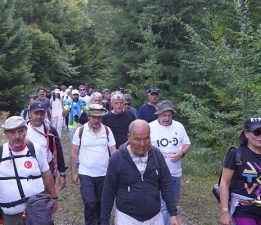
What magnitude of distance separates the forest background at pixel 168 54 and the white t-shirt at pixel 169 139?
2517 millimetres

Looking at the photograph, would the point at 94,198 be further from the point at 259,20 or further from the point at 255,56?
the point at 259,20

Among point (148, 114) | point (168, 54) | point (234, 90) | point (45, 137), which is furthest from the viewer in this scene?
point (168, 54)

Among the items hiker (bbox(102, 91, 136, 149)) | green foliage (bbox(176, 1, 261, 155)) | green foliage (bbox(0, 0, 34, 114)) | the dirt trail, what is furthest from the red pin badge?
green foliage (bbox(0, 0, 34, 114))

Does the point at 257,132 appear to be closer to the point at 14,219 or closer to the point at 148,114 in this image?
the point at 14,219

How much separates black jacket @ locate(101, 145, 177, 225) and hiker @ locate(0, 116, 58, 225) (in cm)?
64

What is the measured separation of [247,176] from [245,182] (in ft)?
0.24

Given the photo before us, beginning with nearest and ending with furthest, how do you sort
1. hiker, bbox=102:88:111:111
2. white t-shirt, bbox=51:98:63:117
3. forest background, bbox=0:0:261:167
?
1. forest background, bbox=0:0:261:167
2. hiker, bbox=102:88:111:111
3. white t-shirt, bbox=51:98:63:117

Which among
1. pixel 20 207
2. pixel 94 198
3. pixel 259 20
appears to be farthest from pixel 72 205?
pixel 259 20

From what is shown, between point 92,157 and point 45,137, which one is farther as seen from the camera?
point 45,137

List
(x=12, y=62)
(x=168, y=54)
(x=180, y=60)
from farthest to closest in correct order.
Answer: (x=12, y=62) < (x=168, y=54) < (x=180, y=60)

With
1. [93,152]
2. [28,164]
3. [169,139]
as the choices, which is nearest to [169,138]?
[169,139]

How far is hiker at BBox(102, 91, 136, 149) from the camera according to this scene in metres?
7.34

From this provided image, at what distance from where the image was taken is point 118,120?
7.39 meters

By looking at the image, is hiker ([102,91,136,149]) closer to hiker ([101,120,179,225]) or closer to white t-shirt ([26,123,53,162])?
white t-shirt ([26,123,53,162])
